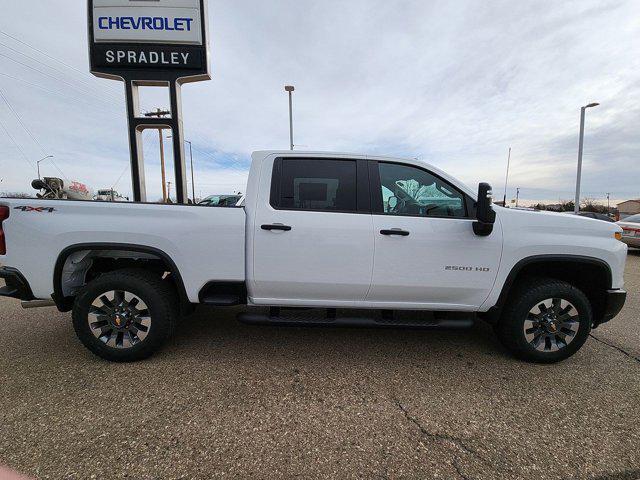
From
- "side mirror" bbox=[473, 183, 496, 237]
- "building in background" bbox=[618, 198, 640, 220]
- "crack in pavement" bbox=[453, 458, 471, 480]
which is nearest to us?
"crack in pavement" bbox=[453, 458, 471, 480]

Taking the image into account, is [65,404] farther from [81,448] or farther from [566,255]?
[566,255]

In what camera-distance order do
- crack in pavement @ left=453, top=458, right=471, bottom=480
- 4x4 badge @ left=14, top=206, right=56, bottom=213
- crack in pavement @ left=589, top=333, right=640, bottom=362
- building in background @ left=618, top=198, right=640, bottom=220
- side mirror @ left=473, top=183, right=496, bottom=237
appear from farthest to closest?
building in background @ left=618, top=198, right=640, bottom=220 → crack in pavement @ left=589, top=333, right=640, bottom=362 → 4x4 badge @ left=14, top=206, right=56, bottom=213 → side mirror @ left=473, top=183, right=496, bottom=237 → crack in pavement @ left=453, top=458, right=471, bottom=480

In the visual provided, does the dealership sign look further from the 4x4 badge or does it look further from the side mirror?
the side mirror

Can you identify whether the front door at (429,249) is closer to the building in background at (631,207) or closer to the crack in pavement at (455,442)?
the crack in pavement at (455,442)

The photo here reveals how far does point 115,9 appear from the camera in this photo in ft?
21.3

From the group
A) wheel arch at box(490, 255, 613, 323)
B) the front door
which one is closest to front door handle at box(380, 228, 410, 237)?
the front door

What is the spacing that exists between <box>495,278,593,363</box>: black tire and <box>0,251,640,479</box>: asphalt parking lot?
0.15 meters

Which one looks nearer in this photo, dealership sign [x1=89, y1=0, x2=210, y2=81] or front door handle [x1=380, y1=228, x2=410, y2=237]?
front door handle [x1=380, y1=228, x2=410, y2=237]

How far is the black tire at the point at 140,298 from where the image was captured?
9.33ft

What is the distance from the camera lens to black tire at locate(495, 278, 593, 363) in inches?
116

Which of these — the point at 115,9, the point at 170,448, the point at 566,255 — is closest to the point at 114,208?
the point at 170,448

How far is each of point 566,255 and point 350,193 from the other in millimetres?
2042

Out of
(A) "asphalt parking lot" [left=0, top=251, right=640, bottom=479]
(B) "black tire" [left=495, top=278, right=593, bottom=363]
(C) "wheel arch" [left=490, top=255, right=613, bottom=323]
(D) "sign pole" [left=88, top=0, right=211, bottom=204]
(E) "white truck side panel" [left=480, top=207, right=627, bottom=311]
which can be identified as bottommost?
(A) "asphalt parking lot" [left=0, top=251, right=640, bottom=479]

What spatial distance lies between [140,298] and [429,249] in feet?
8.51
